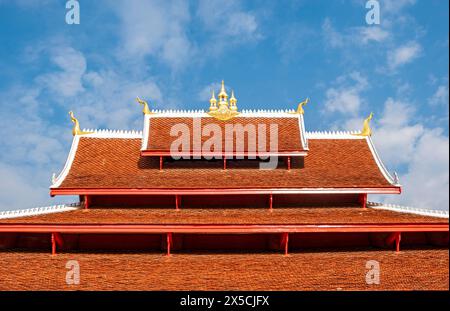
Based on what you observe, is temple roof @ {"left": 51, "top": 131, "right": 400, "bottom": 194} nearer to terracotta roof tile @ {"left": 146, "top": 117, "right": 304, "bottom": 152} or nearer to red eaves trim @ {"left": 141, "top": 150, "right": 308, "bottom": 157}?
A: red eaves trim @ {"left": 141, "top": 150, "right": 308, "bottom": 157}

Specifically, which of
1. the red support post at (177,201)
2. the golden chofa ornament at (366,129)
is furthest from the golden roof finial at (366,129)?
the red support post at (177,201)

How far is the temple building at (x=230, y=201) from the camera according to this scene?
786 inches

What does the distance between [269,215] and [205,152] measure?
5051 mm

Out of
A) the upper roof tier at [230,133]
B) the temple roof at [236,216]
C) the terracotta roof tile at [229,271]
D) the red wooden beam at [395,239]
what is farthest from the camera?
the upper roof tier at [230,133]

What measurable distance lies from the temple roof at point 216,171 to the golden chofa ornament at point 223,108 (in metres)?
3.21

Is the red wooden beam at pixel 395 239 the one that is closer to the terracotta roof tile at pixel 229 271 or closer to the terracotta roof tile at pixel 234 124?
the terracotta roof tile at pixel 229 271

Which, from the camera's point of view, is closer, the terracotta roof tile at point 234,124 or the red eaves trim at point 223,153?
the red eaves trim at point 223,153

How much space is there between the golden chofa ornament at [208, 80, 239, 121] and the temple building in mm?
84

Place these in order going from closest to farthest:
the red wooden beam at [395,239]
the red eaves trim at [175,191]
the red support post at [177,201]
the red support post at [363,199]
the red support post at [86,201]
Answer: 1. the red wooden beam at [395,239]
2. the red eaves trim at [175,191]
3. the red support post at [177,201]
4. the red support post at [86,201]
5. the red support post at [363,199]

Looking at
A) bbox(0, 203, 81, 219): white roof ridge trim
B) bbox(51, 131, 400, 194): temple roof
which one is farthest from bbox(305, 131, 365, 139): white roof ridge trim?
bbox(0, 203, 81, 219): white roof ridge trim

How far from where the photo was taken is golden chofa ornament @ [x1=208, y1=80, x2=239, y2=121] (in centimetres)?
2714

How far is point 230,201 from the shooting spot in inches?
908

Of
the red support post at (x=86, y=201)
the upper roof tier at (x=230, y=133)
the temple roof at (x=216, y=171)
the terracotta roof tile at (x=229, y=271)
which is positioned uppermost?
the upper roof tier at (x=230, y=133)
